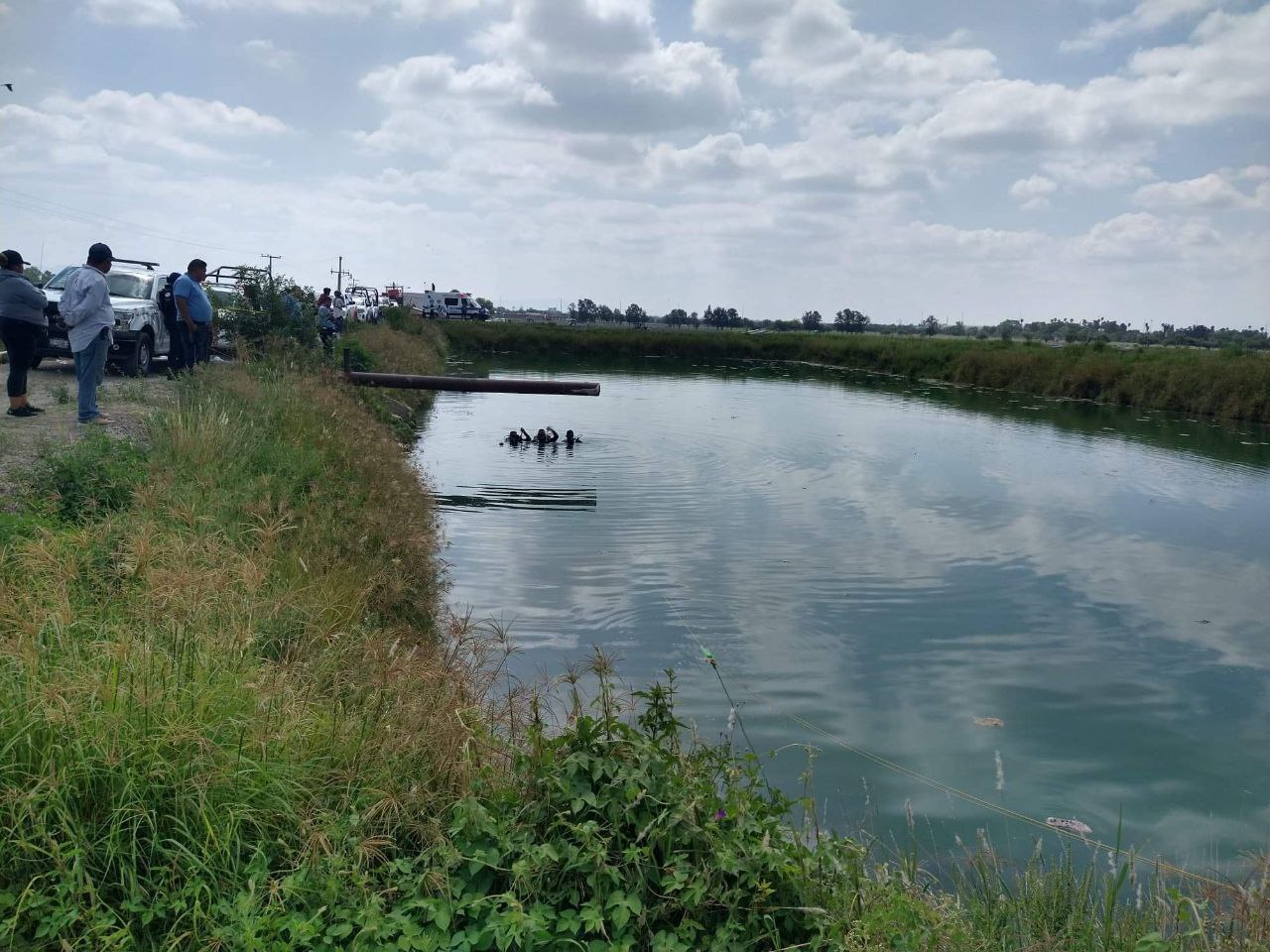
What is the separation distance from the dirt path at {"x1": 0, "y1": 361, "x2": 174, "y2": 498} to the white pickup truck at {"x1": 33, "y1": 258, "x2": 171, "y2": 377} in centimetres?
50

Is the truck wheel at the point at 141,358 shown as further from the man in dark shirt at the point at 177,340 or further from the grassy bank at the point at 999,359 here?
the grassy bank at the point at 999,359

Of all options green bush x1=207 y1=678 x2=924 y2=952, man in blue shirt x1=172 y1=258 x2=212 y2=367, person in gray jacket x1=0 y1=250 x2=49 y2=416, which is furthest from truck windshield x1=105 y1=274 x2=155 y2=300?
green bush x1=207 y1=678 x2=924 y2=952

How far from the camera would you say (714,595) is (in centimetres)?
1182

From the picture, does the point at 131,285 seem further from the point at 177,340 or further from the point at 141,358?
the point at 177,340

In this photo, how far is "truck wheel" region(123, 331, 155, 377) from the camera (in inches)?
668

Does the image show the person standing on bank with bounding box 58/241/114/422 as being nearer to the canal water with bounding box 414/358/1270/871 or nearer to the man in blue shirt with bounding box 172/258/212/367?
the man in blue shirt with bounding box 172/258/212/367

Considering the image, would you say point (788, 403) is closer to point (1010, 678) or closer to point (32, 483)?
point (1010, 678)

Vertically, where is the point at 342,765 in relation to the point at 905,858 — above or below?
above

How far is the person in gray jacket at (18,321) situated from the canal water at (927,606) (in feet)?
17.1

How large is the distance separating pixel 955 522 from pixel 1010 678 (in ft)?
23.6

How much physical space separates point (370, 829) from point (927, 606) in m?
8.63

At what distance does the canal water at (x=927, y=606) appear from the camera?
7562 mm

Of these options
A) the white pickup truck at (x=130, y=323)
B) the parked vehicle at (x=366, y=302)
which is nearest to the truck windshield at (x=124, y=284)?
the white pickup truck at (x=130, y=323)

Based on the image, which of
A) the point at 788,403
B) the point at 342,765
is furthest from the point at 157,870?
the point at 788,403
